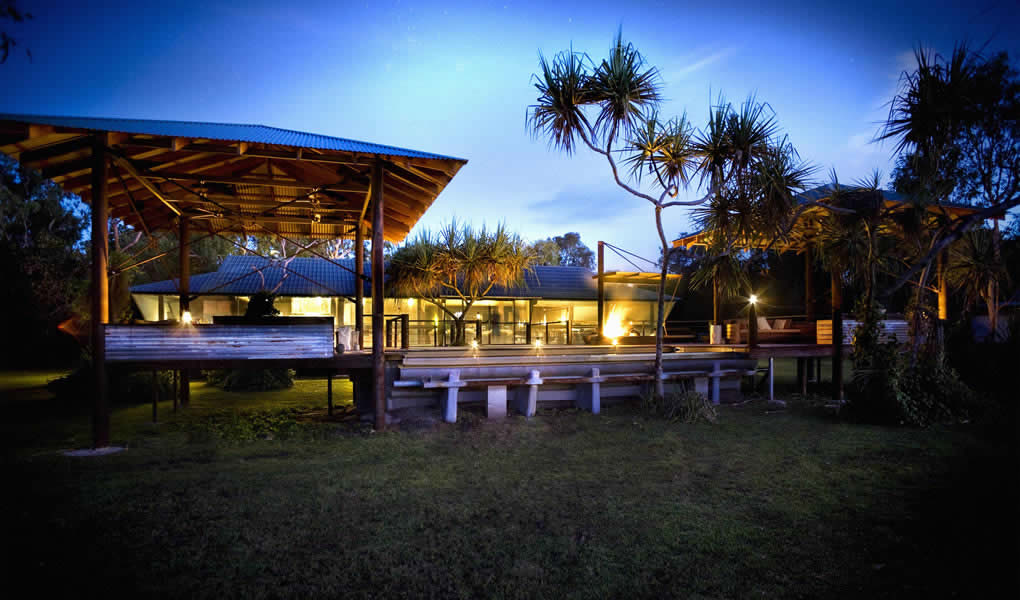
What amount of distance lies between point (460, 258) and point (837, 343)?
33.2ft

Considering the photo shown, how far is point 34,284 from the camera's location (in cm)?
2086

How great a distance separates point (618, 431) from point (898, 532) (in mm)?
3958

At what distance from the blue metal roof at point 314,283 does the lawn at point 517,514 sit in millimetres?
11419

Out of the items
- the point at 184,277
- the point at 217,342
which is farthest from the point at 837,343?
the point at 184,277

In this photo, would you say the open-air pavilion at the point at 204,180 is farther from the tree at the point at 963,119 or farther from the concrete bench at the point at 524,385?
the tree at the point at 963,119

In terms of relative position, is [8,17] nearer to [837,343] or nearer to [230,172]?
[230,172]

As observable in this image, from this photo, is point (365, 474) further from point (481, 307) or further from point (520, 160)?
point (520, 160)

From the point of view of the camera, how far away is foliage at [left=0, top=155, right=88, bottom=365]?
20.5 m

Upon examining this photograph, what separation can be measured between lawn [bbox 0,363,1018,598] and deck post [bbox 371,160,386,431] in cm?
52

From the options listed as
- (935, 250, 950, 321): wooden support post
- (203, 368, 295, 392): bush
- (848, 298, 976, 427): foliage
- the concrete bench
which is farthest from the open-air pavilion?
(935, 250, 950, 321): wooden support post

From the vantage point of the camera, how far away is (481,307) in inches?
818

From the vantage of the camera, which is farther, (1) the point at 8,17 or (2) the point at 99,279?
(2) the point at 99,279

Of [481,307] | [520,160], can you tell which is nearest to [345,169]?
[481,307]

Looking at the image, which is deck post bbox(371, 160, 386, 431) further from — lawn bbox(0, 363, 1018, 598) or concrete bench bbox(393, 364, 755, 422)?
lawn bbox(0, 363, 1018, 598)
